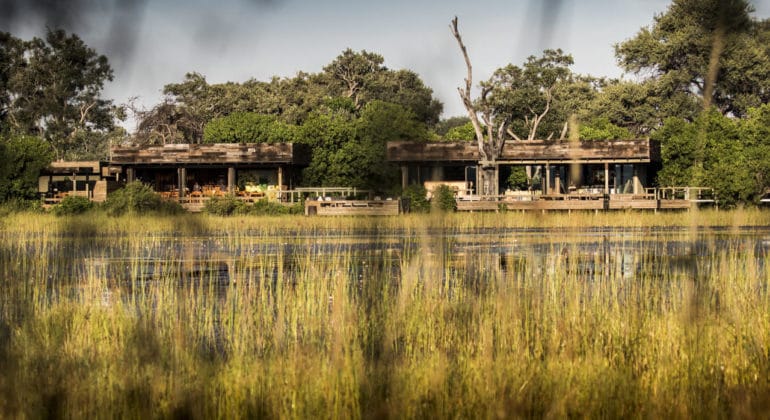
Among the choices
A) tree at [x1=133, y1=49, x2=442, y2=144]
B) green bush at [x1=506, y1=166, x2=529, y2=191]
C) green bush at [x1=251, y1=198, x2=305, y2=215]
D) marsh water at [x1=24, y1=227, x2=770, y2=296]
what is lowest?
marsh water at [x1=24, y1=227, x2=770, y2=296]

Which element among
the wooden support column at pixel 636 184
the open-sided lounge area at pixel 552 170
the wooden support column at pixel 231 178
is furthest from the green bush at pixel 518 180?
the wooden support column at pixel 231 178

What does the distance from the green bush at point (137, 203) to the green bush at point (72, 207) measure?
1911 millimetres

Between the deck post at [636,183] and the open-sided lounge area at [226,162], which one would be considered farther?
the open-sided lounge area at [226,162]

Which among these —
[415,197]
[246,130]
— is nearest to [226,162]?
[246,130]

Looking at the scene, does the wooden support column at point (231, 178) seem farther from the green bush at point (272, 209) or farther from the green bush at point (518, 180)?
the green bush at point (518, 180)

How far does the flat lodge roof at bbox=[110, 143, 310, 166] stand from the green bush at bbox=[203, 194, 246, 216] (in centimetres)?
819

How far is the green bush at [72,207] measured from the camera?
34487 millimetres

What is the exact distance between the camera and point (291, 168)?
157 ft

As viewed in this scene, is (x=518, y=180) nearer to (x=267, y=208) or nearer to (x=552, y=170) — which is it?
(x=552, y=170)

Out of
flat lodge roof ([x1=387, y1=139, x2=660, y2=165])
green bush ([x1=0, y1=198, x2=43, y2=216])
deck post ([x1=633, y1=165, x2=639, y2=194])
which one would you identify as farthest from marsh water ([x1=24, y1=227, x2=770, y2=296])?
deck post ([x1=633, y1=165, x2=639, y2=194])

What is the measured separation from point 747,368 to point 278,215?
29450 millimetres

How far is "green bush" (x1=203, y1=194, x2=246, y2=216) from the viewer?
35219 millimetres

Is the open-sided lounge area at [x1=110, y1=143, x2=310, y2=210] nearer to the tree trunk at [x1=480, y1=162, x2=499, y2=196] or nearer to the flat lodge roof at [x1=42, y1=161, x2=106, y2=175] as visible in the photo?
the flat lodge roof at [x1=42, y1=161, x2=106, y2=175]

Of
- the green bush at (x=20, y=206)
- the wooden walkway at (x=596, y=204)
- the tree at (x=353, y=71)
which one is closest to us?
the wooden walkway at (x=596, y=204)
